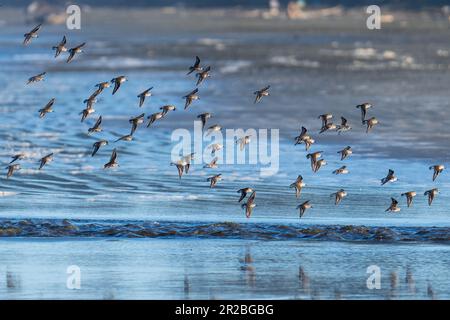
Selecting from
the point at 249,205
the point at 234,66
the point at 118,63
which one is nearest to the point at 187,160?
the point at 249,205

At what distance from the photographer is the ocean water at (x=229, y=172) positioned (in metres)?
15.6

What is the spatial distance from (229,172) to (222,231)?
4.35 meters

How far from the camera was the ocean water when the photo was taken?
51.2ft

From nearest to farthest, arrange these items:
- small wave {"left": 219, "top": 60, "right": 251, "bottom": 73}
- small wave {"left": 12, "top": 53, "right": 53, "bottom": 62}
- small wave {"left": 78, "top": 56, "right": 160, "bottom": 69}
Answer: small wave {"left": 219, "top": 60, "right": 251, "bottom": 73} < small wave {"left": 78, "top": 56, "right": 160, "bottom": 69} < small wave {"left": 12, "top": 53, "right": 53, "bottom": 62}

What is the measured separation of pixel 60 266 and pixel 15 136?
11521mm

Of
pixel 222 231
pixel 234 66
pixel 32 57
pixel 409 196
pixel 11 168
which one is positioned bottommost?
pixel 222 231

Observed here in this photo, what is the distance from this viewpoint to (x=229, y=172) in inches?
821

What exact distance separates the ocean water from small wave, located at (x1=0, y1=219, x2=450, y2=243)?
2 cm

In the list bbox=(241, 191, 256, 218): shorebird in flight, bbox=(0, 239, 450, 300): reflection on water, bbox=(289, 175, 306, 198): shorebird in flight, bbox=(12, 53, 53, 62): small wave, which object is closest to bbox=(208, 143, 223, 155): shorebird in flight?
bbox=(289, 175, 306, 198): shorebird in flight

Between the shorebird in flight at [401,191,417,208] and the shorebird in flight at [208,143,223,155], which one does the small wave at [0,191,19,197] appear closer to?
the shorebird in flight at [208,143,223,155]

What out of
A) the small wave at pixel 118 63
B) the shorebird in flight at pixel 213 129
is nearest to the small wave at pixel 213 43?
the small wave at pixel 118 63

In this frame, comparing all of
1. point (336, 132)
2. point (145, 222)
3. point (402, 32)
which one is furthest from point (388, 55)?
point (145, 222)

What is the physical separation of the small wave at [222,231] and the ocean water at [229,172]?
0.02 metres

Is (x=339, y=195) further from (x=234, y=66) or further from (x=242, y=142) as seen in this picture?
(x=234, y=66)
